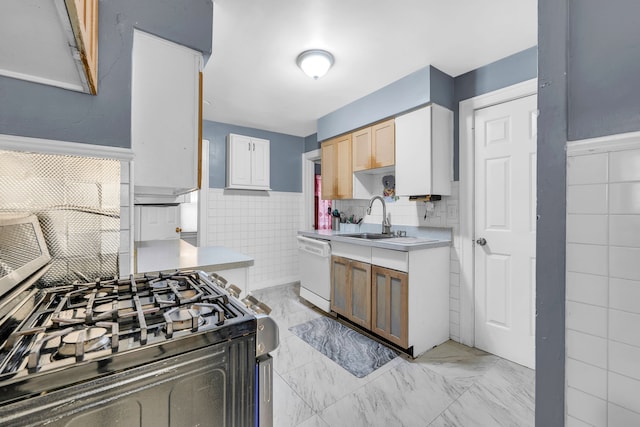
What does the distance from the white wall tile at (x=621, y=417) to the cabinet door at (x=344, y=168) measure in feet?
8.36

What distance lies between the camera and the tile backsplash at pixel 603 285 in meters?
0.76

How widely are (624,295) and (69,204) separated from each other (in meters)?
1.97

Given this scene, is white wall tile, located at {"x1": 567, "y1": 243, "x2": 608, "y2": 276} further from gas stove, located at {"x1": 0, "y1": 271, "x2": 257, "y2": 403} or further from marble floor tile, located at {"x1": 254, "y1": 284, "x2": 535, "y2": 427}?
marble floor tile, located at {"x1": 254, "y1": 284, "x2": 535, "y2": 427}

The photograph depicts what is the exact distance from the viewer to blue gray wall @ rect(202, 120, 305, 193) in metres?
3.58

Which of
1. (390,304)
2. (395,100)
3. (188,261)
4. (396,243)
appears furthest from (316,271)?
(395,100)

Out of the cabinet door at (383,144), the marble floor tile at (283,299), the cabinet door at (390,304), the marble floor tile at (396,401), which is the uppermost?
the cabinet door at (383,144)

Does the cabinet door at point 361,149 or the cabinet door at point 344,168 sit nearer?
the cabinet door at point 361,149

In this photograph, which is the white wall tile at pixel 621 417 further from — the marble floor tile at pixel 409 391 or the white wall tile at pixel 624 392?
the marble floor tile at pixel 409 391

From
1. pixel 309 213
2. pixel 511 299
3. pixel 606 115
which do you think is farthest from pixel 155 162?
pixel 309 213

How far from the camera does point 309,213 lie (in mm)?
4336

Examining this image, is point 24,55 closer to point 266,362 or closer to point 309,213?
point 266,362

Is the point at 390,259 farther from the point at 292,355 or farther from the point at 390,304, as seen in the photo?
the point at 292,355

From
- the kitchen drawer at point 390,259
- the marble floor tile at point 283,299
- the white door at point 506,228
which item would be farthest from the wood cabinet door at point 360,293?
the white door at point 506,228

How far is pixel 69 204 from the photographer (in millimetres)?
1117
